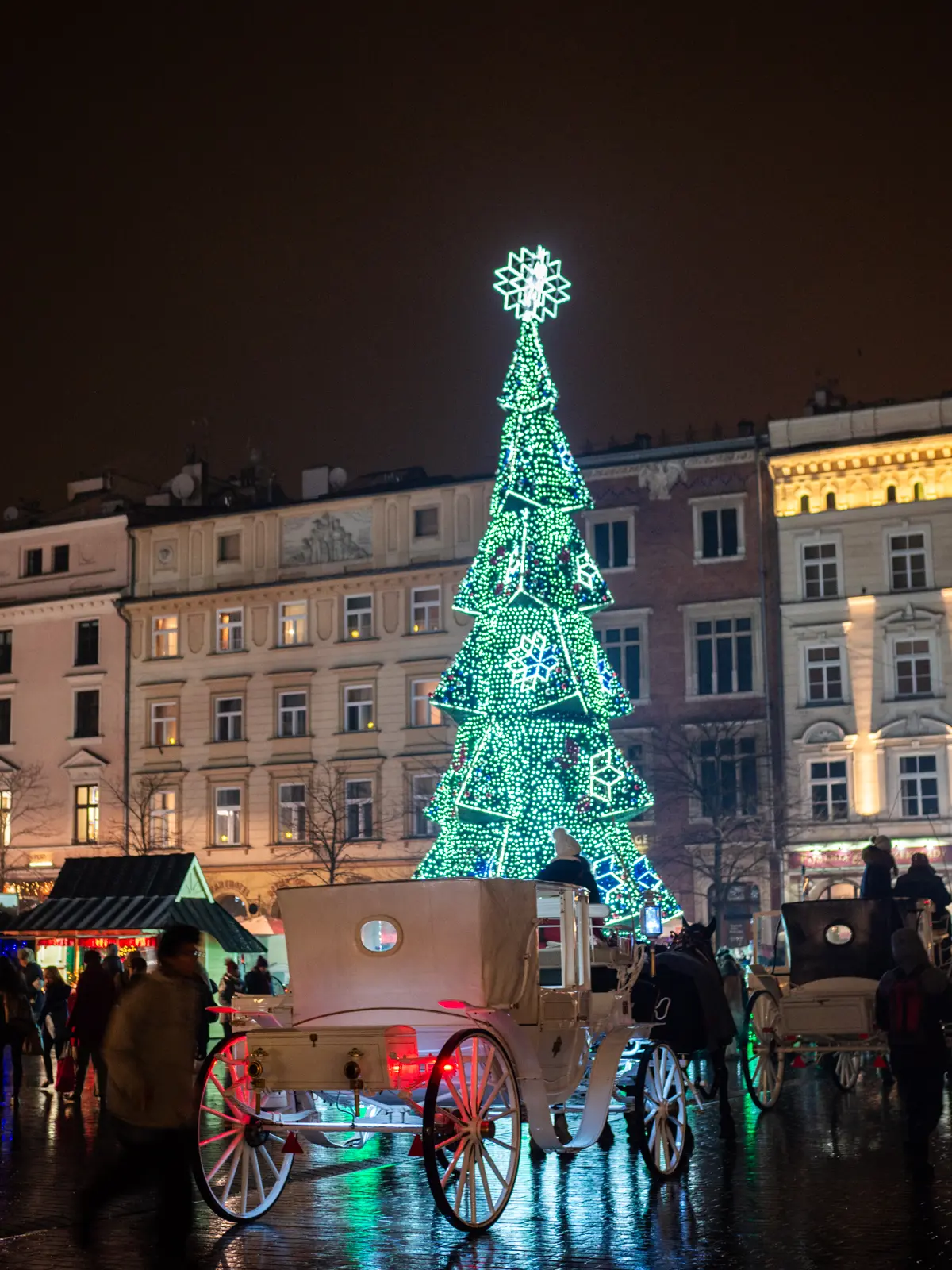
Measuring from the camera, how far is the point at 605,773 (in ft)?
101

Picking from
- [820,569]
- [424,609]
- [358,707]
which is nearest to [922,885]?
[820,569]

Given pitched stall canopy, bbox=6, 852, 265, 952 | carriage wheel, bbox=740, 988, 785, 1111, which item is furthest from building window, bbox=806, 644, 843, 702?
carriage wheel, bbox=740, 988, 785, 1111

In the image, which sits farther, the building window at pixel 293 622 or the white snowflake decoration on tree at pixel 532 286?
the building window at pixel 293 622

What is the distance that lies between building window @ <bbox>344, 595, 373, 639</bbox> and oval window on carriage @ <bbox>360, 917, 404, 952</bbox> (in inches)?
1477

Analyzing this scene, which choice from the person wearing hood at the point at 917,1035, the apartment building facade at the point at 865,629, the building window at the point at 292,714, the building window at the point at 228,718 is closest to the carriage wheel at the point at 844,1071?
the person wearing hood at the point at 917,1035

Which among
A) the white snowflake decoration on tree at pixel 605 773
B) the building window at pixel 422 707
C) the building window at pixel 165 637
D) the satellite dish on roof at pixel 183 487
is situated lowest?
the white snowflake decoration on tree at pixel 605 773

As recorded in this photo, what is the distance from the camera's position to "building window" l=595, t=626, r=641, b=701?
45.4 meters

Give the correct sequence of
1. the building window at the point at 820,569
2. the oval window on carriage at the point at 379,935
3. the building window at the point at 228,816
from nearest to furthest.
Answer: the oval window on carriage at the point at 379,935 < the building window at the point at 820,569 < the building window at the point at 228,816

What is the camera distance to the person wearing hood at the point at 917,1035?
41.1 feet

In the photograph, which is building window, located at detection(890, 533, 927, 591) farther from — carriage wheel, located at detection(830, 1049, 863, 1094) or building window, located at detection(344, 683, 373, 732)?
carriage wheel, located at detection(830, 1049, 863, 1094)

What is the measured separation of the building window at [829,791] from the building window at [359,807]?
11939 mm

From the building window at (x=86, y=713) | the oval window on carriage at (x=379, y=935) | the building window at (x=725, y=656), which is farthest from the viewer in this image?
the building window at (x=86, y=713)

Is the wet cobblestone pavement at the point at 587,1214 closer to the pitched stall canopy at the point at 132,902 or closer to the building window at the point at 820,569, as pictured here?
the pitched stall canopy at the point at 132,902

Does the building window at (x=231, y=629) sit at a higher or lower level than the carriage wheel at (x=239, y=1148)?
higher
